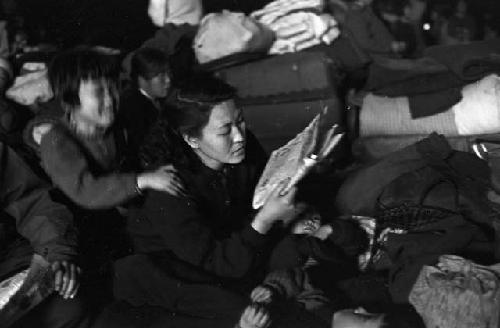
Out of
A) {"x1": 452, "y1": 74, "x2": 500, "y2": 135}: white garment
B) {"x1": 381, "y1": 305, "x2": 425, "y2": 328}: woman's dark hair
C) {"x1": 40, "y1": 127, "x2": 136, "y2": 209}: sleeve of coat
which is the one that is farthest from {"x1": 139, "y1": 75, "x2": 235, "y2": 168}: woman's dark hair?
{"x1": 452, "y1": 74, "x2": 500, "y2": 135}: white garment

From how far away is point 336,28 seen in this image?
237 centimetres

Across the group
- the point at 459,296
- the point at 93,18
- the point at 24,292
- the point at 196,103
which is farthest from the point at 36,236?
the point at 93,18

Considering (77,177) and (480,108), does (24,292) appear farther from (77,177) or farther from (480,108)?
Result: (480,108)

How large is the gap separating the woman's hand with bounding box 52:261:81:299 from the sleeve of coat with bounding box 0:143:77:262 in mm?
70

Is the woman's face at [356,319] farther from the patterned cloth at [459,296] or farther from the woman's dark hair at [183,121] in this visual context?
the woman's dark hair at [183,121]

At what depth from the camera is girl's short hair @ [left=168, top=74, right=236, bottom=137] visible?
5.14ft

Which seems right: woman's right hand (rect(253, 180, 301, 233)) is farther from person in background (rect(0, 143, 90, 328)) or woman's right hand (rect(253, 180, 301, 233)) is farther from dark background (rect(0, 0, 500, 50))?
dark background (rect(0, 0, 500, 50))

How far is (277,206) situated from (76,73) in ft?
2.30

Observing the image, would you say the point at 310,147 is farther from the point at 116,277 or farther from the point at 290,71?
the point at 290,71

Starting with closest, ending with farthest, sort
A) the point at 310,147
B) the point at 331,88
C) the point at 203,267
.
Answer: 1. the point at 310,147
2. the point at 203,267
3. the point at 331,88

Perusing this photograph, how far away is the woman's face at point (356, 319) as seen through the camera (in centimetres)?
141

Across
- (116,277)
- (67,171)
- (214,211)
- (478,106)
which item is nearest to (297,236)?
(214,211)

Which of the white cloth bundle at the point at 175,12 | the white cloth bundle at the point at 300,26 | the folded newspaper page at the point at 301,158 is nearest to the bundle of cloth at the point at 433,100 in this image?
the white cloth bundle at the point at 300,26

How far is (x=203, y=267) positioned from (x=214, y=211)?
0.56 ft
